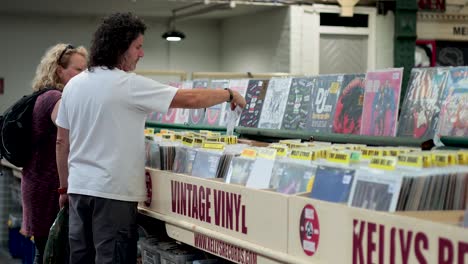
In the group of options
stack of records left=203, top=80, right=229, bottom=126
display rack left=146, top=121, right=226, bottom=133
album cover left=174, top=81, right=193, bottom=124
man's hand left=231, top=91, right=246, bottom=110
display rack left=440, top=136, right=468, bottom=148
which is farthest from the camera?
A: album cover left=174, top=81, right=193, bottom=124

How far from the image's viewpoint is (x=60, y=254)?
3.93 metres

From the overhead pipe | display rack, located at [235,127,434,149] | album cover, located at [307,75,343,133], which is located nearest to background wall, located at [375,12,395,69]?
the overhead pipe

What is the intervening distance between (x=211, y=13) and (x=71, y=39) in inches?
120

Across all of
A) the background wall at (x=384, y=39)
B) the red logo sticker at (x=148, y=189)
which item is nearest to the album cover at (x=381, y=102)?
the red logo sticker at (x=148, y=189)

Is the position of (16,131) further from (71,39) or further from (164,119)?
(71,39)

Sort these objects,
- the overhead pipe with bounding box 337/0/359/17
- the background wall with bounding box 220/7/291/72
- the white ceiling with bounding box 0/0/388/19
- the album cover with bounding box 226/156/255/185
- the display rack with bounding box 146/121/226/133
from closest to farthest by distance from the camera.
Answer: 1. the album cover with bounding box 226/156/255/185
2. the display rack with bounding box 146/121/226/133
3. the overhead pipe with bounding box 337/0/359/17
4. the white ceiling with bounding box 0/0/388/19
5. the background wall with bounding box 220/7/291/72

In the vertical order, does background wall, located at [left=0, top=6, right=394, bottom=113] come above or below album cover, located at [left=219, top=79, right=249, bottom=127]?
above

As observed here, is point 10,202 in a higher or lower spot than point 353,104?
lower

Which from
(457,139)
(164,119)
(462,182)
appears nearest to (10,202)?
(164,119)

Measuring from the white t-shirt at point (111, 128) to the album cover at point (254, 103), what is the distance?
143cm

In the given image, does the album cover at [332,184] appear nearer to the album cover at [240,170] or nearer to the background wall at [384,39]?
the album cover at [240,170]

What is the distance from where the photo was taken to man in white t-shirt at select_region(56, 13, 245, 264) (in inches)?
130

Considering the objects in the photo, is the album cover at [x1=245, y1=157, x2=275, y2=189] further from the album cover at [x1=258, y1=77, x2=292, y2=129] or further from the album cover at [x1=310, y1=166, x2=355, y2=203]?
the album cover at [x1=258, y1=77, x2=292, y2=129]

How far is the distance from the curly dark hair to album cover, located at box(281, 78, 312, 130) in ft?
4.21
